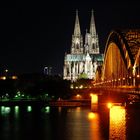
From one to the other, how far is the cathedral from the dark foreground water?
347 ft

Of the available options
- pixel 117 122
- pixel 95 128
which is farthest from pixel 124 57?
pixel 117 122

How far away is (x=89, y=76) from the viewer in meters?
181

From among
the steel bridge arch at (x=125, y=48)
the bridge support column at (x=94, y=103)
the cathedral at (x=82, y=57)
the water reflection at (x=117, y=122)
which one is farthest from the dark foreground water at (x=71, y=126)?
the cathedral at (x=82, y=57)

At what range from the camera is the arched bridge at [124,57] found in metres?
57.2

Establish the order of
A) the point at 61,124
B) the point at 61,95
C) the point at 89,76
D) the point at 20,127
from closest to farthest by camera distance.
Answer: the point at 20,127 → the point at 61,124 → the point at 61,95 → the point at 89,76

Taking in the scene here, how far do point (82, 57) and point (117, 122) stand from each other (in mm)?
139375

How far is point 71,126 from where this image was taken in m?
62.0

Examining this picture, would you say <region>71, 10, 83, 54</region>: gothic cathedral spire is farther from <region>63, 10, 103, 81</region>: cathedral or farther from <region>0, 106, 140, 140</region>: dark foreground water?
<region>0, 106, 140, 140</region>: dark foreground water

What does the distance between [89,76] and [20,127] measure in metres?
121

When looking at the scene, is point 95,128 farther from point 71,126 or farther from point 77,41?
point 77,41

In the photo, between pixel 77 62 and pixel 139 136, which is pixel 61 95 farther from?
pixel 139 136

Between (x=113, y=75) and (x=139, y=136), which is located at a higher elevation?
(x=113, y=75)

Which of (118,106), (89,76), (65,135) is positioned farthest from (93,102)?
(89,76)

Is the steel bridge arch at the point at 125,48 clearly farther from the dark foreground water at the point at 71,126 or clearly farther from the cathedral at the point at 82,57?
the cathedral at the point at 82,57
